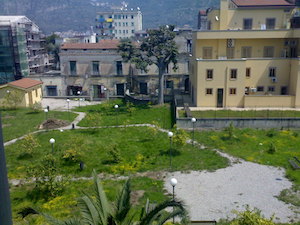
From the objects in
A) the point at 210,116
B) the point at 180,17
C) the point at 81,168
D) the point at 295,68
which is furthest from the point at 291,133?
the point at 180,17

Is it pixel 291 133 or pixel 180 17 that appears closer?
pixel 291 133

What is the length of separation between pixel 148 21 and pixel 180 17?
20583 mm

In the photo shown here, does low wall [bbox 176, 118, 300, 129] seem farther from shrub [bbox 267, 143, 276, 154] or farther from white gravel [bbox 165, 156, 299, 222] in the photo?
white gravel [bbox 165, 156, 299, 222]

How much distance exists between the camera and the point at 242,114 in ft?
92.2

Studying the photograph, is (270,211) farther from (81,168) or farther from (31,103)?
(31,103)

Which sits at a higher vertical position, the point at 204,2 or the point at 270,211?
the point at 204,2

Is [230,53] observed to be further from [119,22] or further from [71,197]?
[119,22]

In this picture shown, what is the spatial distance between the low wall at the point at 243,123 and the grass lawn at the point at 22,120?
448 inches

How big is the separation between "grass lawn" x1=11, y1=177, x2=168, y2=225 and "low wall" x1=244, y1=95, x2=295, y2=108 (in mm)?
16872

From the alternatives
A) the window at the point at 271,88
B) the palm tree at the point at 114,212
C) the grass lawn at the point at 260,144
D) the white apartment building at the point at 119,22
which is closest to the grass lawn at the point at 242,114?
the grass lawn at the point at 260,144

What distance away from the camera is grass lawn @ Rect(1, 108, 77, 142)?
1056 inches

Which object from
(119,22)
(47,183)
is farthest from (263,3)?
(119,22)

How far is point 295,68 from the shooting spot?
30562mm

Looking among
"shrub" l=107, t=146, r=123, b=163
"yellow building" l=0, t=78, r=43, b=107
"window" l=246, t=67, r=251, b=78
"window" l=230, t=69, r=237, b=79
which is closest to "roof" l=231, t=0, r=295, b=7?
"window" l=246, t=67, r=251, b=78
